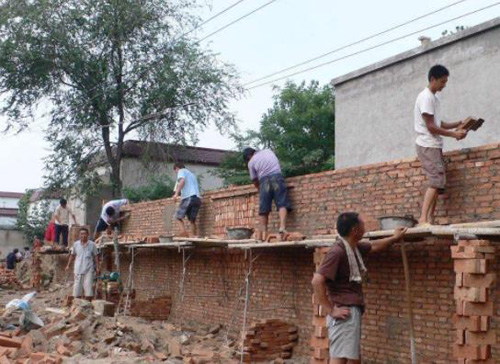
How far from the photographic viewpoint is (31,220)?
35.4m

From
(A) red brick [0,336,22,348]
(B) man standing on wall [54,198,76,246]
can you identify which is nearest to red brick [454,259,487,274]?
(A) red brick [0,336,22,348]

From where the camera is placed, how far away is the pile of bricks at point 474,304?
19.7 feet

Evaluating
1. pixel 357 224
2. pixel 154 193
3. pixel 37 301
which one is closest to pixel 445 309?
pixel 357 224

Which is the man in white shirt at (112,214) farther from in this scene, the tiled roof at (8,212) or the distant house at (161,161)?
the tiled roof at (8,212)

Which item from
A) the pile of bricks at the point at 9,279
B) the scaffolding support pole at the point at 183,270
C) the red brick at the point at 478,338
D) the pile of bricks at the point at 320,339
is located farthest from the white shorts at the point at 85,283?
the pile of bricks at the point at 9,279

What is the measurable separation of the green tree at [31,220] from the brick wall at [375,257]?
76.7 feet

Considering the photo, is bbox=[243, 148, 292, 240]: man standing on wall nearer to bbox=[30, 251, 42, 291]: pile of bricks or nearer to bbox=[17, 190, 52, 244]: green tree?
bbox=[30, 251, 42, 291]: pile of bricks

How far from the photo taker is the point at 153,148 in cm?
2372

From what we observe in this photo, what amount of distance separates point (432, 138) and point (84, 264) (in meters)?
8.75

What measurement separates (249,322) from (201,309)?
1.96m

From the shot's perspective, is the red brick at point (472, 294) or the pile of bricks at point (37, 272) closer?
the red brick at point (472, 294)

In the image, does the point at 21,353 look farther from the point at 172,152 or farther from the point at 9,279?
the point at 9,279

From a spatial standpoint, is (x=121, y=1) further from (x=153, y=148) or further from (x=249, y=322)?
(x=249, y=322)

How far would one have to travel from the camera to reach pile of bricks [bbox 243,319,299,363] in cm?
957
